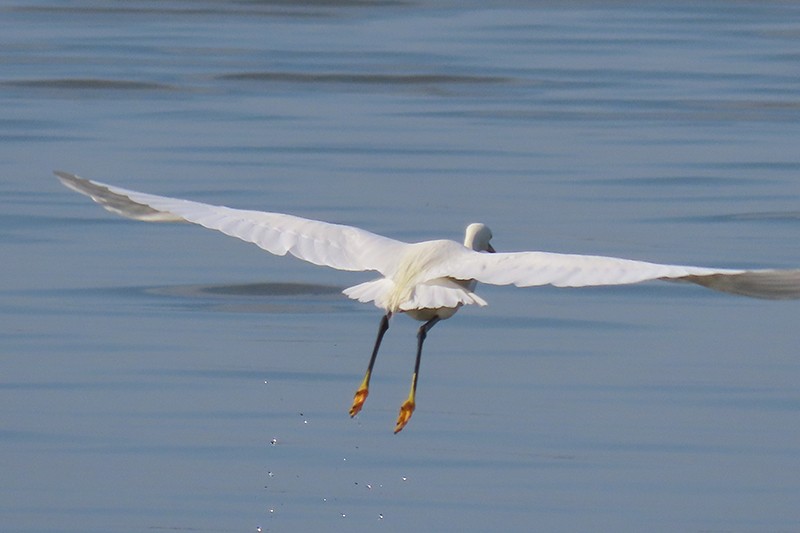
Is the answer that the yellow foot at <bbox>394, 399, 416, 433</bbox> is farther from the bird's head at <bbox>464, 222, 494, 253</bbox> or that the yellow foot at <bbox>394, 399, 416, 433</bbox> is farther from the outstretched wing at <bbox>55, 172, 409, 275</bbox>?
the bird's head at <bbox>464, 222, 494, 253</bbox>

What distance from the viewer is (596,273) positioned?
7.43 m

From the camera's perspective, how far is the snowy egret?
717 centimetres

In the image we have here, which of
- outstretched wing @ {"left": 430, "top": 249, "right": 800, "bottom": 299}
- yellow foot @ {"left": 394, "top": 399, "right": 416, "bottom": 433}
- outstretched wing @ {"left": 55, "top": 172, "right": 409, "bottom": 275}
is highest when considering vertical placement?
outstretched wing @ {"left": 55, "top": 172, "right": 409, "bottom": 275}

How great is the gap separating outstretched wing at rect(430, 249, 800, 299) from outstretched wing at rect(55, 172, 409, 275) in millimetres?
427

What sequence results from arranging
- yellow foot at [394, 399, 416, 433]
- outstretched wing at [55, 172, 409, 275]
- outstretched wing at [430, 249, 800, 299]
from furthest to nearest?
yellow foot at [394, 399, 416, 433]
outstretched wing at [55, 172, 409, 275]
outstretched wing at [430, 249, 800, 299]

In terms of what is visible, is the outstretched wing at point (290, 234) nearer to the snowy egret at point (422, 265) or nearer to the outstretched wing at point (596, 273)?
the snowy egret at point (422, 265)

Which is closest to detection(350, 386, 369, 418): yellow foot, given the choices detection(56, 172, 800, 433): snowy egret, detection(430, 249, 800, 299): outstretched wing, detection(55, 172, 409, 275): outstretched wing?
detection(56, 172, 800, 433): snowy egret

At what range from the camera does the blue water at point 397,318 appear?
28.7 ft

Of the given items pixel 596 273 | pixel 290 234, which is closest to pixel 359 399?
pixel 290 234

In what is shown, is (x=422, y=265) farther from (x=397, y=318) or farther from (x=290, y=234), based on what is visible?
(x=397, y=318)

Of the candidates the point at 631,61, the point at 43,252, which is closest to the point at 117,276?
the point at 43,252

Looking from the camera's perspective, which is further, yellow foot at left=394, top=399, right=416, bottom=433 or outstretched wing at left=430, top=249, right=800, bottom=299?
yellow foot at left=394, top=399, right=416, bottom=433

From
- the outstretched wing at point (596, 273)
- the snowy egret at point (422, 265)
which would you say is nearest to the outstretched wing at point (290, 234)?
the snowy egret at point (422, 265)

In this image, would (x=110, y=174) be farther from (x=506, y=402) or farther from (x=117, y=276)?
(x=506, y=402)
